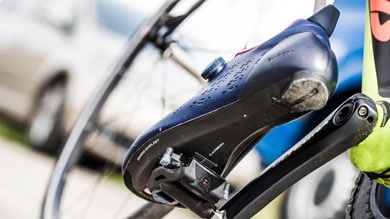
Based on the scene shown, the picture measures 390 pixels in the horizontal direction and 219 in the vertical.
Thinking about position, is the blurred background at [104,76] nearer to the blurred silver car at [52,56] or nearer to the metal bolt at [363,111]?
the blurred silver car at [52,56]

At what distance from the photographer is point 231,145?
1281 mm

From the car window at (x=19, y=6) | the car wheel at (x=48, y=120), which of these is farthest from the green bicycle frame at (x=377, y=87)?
the car window at (x=19, y=6)

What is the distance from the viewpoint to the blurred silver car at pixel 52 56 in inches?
181

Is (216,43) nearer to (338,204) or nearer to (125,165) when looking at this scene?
(338,204)

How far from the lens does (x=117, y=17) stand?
4.43 metres

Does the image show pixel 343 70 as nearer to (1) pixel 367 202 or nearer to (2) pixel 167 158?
(1) pixel 367 202

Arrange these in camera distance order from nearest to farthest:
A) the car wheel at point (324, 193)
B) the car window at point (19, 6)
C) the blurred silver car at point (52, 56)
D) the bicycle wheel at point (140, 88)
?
the bicycle wheel at point (140, 88) → the car wheel at point (324, 193) → the blurred silver car at point (52, 56) → the car window at point (19, 6)

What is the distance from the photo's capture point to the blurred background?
2.21 metres

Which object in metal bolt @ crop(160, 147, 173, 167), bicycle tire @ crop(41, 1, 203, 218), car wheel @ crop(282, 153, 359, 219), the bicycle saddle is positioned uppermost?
the bicycle saddle

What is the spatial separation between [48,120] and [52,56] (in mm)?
394

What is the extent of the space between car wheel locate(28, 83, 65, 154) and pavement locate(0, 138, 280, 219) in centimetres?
7

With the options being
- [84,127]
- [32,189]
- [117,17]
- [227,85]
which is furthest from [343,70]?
[117,17]

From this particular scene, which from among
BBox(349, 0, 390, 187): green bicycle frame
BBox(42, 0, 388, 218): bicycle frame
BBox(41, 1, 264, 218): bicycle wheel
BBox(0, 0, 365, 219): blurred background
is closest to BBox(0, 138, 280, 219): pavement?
BBox(0, 0, 365, 219): blurred background

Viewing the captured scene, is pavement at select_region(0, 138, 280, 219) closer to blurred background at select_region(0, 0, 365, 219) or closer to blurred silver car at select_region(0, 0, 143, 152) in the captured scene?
blurred background at select_region(0, 0, 365, 219)
